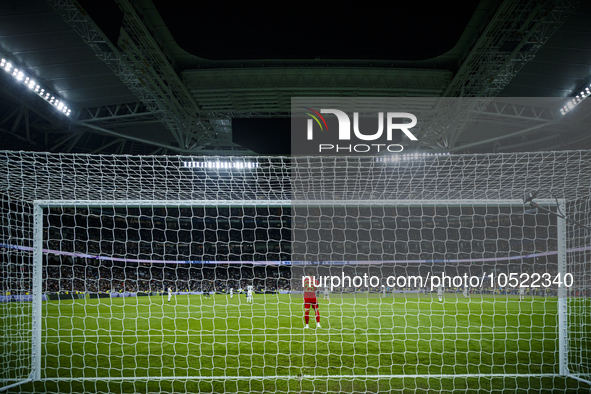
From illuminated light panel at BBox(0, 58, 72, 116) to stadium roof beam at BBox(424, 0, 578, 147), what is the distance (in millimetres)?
13590

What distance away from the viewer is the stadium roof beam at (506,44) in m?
9.38

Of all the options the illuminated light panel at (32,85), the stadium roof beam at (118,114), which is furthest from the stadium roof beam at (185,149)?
the illuminated light panel at (32,85)

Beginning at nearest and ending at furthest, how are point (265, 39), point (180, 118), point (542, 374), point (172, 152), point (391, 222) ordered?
point (542, 374) → point (265, 39) → point (180, 118) → point (172, 152) → point (391, 222)

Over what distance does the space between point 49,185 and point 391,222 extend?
1220 inches

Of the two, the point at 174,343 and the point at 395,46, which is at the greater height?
the point at 395,46

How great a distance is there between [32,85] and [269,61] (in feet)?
26.2

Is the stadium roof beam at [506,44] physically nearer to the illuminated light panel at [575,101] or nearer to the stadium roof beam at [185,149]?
the illuminated light panel at [575,101]

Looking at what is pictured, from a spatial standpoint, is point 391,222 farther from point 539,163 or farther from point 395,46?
point 539,163

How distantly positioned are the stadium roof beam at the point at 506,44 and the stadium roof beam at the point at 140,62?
9.06 meters

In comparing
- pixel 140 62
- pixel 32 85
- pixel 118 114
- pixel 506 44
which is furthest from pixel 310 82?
pixel 32 85

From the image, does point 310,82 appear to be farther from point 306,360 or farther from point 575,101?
point 575,101

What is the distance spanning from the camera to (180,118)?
1658cm

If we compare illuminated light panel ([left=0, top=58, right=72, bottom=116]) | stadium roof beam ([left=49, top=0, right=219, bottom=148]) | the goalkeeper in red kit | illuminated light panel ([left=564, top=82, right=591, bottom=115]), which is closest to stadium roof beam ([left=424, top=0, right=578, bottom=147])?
illuminated light panel ([left=564, top=82, right=591, bottom=115])

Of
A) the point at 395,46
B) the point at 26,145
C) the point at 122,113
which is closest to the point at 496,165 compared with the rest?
the point at 395,46
